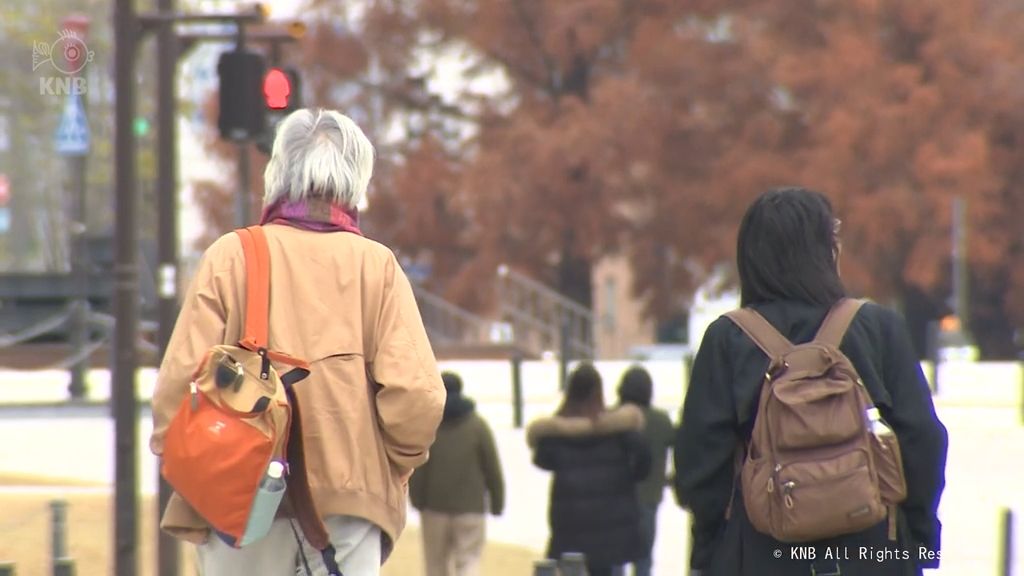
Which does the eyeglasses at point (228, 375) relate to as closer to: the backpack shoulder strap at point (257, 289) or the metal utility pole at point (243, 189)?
the backpack shoulder strap at point (257, 289)

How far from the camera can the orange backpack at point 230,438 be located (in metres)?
3.39

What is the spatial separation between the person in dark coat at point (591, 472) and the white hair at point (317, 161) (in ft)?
13.9

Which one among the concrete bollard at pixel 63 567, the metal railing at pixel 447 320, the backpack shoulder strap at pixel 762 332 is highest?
the backpack shoulder strap at pixel 762 332

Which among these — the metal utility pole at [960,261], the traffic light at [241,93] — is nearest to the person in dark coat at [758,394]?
the traffic light at [241,93]

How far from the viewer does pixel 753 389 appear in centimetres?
361

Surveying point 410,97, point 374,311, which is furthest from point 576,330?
point 374,311

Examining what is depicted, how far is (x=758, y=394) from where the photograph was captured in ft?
11.9

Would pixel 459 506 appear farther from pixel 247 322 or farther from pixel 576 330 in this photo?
pixel 576 330

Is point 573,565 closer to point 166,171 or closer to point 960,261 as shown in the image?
point 166,171

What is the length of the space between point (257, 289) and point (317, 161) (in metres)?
0.33

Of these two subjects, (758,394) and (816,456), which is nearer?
(816,456)

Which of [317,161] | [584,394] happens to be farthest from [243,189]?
[317,161]

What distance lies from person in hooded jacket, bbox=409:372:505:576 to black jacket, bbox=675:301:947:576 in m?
4.87

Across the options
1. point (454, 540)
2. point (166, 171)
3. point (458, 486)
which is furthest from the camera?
point (166, 171)
